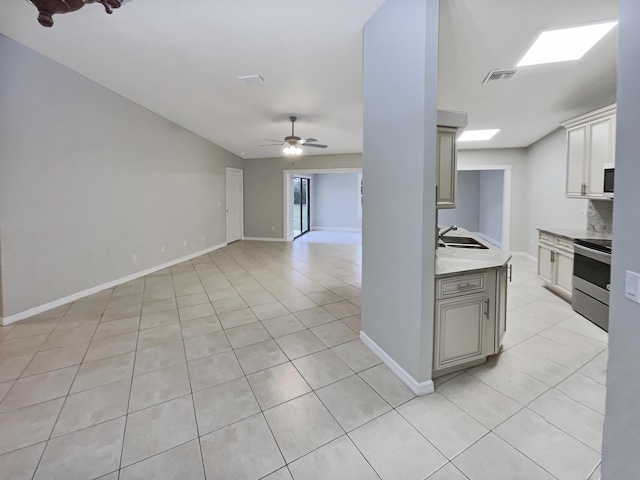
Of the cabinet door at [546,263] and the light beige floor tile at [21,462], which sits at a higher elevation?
the cabinet door at [546,263]

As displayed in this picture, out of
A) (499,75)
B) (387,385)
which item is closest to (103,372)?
(387,385)

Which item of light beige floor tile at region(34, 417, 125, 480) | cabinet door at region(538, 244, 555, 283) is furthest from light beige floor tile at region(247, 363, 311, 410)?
cabinet door at region(538, 244, 555, 283)

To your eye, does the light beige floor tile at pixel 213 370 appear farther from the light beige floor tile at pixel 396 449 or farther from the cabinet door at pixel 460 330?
the cabinet door at pixel 460 330

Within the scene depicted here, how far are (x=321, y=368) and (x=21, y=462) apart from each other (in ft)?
5.84

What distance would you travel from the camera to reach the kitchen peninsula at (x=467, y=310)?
2229 mm

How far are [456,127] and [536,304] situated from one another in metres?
2.78

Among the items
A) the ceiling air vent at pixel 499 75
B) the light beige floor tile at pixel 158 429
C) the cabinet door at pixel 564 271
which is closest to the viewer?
the light beige floor tile at pixel 158 429

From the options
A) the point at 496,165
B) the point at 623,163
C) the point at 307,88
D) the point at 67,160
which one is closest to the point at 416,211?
the point at 623,163

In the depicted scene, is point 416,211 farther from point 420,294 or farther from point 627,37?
point 627,37

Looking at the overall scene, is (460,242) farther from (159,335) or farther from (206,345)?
(159,335)

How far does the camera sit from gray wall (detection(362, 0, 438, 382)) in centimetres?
199

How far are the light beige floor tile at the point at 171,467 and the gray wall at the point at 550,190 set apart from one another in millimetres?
5709

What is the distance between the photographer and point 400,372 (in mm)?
2318

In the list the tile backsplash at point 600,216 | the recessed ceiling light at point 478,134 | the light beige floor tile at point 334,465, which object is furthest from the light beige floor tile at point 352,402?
the recessed ceiling light at point 478,134
